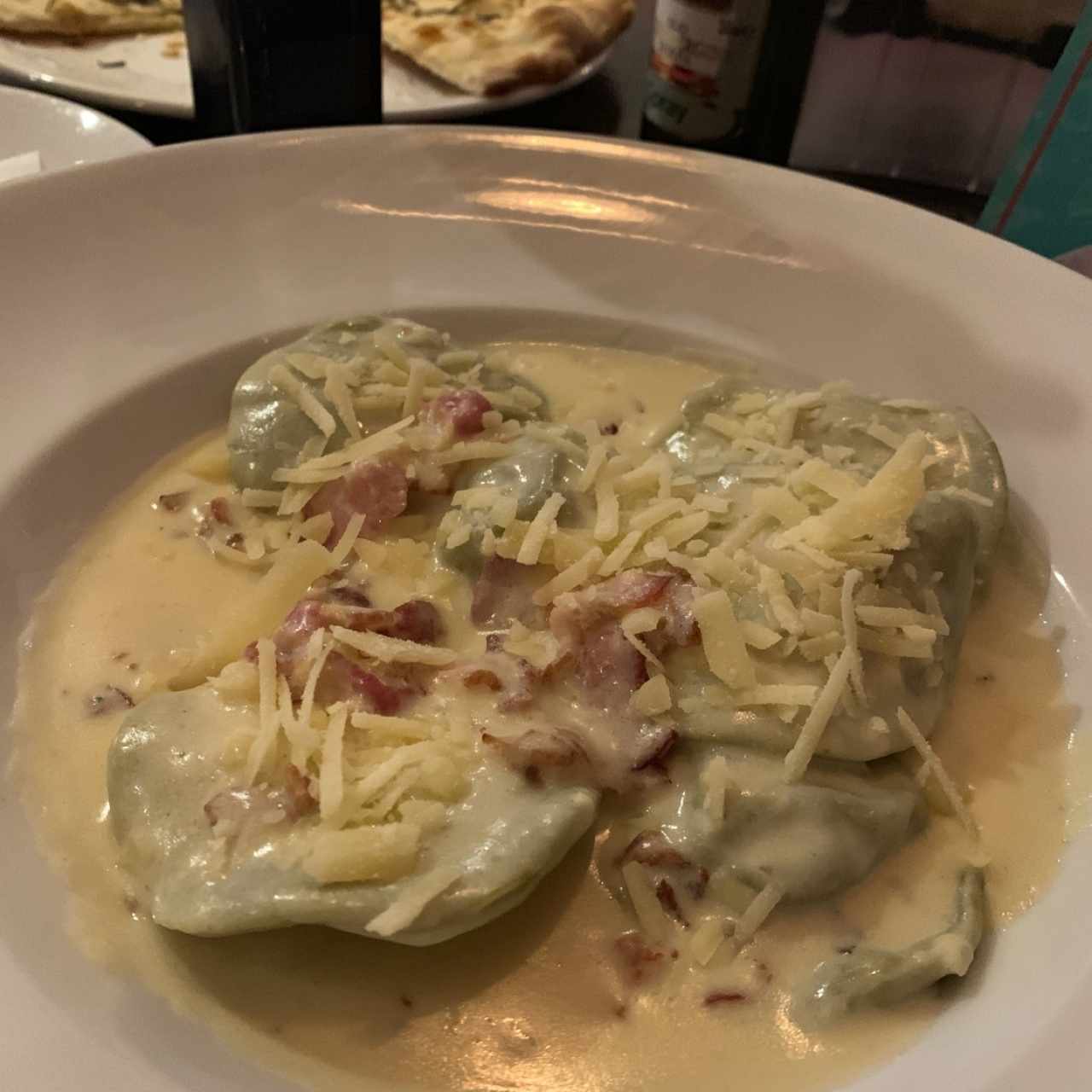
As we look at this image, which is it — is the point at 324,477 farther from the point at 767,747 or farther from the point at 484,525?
the point at 767,747

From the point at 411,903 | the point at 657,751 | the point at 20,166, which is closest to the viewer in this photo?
the point at 411,903

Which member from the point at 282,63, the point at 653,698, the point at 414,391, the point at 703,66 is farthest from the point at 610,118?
the point at 653,698

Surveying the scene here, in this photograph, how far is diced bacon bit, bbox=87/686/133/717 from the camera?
1632mm

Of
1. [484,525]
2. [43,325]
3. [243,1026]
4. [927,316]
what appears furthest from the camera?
[927,316]

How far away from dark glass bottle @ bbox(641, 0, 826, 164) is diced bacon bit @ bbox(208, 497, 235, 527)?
5.55 ft

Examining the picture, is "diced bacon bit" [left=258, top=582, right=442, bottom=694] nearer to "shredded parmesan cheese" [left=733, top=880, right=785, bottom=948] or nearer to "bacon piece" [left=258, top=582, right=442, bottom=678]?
"bacon piece" [left=258, top=582, right=442, bottom=678]

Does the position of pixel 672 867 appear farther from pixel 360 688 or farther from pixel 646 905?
pixel 360 688

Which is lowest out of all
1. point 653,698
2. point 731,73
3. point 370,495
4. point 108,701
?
point 108,701

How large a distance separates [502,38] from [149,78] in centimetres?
103

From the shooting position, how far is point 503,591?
169 centimetres

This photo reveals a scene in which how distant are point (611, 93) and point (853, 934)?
9.13 feet

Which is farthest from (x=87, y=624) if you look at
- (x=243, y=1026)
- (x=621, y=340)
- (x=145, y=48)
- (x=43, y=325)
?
(x=145, y=48)

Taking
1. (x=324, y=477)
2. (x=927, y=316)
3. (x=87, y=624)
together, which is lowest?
(x=87, y=624)

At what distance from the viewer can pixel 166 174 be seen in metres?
2.20
